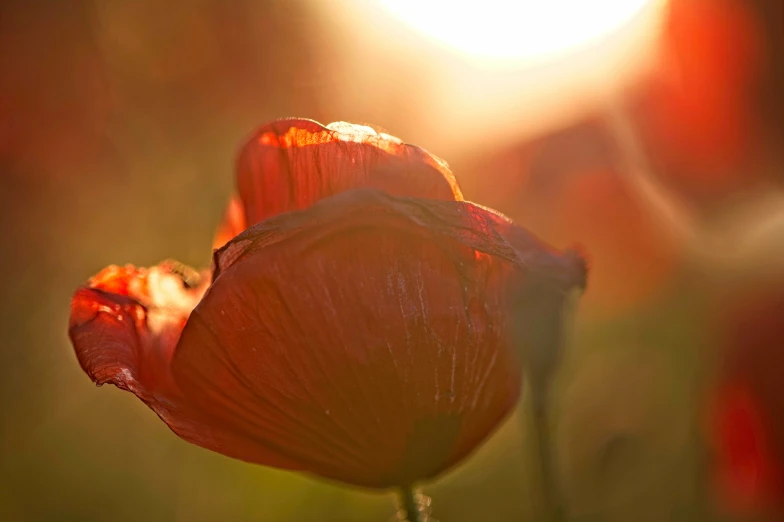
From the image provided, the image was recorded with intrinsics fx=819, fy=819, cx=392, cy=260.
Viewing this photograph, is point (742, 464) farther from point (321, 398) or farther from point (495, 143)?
point (495, 143)

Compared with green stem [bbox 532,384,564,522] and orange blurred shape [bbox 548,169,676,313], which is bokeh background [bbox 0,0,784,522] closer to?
orange blurred shape [bbox 548,169,676,313]

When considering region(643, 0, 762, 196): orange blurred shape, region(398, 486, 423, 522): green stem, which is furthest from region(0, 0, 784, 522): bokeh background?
region(398, 486, 423, 522): green stem

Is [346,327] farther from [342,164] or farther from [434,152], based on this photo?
[434,152]

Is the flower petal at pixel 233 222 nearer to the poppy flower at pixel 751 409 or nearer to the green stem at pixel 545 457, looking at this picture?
the green stem at pixel 545 457

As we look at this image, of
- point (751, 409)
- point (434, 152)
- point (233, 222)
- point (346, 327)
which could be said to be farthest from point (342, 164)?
point (434, 152)

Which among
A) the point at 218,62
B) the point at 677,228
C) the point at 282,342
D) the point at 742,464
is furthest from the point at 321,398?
the point at 218,62

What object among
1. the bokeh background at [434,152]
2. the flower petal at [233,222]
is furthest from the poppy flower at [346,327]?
the bokeh background at [434,152]
